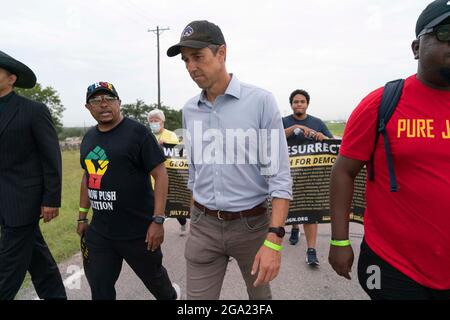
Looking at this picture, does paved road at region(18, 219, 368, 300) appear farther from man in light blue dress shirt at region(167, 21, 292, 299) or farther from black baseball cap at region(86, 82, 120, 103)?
black baseball cap at region(86, 82, 120, 103)

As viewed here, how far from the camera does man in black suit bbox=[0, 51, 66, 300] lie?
8.90 feet

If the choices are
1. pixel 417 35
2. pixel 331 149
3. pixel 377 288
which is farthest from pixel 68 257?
pixel 417 35

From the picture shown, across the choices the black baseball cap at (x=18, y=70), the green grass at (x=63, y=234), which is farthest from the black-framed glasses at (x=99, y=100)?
the green grass at (x=63, y=234)

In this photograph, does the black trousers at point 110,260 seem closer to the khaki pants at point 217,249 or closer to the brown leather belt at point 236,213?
the khaki pants at point 217,249

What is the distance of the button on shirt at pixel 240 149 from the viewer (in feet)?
6.73

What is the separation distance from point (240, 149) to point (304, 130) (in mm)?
2568

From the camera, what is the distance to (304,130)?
176 inches

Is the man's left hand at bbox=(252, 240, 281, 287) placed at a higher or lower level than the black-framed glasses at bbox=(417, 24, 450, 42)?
lower

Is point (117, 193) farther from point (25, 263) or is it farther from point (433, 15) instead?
point (433, 15)

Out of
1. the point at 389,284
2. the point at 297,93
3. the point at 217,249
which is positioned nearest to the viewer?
the point at 389,284

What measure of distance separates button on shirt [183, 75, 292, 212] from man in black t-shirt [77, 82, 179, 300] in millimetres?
615

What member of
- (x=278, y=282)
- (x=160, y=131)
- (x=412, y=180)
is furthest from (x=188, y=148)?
(x=160, y=131)

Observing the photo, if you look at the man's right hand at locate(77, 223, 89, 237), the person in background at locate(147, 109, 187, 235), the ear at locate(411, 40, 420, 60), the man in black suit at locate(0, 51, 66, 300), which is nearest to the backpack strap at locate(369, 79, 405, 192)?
the ear at locate(411, 40, 420, 60)
